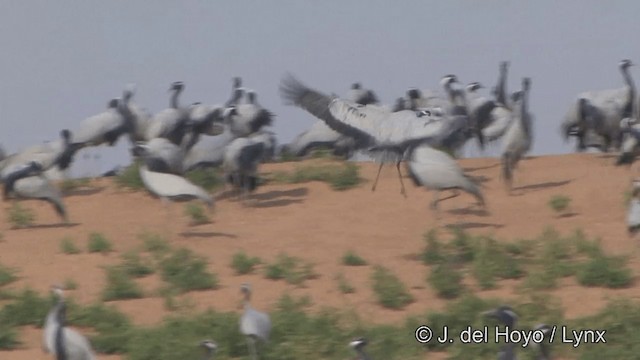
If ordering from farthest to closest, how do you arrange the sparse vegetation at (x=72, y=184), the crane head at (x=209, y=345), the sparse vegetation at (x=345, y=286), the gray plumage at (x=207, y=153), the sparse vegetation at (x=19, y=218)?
1. the sparse vegetation at (x=72, y=184)
2. the gray plumage at (x=207, y=153)
3. the sparse vegetation at (x=19, y=218)
4. the sparse vegetation at (x=345, y=286)
5. the crane head at (x=209, y=345)

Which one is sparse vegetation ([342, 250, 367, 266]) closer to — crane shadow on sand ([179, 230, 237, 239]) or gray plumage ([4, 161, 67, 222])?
crane shadow on sand ([179, 230, 237, 239])

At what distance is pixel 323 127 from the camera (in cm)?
2516

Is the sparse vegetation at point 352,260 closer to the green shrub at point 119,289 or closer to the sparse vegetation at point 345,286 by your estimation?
the sparse vegetation at point 345,286

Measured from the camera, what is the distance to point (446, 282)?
1652cm

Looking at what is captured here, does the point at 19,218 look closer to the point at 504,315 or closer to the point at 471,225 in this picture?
the point at 471,225

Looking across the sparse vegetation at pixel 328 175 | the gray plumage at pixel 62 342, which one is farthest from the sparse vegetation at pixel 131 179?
the gray plumage at pixel 62 342

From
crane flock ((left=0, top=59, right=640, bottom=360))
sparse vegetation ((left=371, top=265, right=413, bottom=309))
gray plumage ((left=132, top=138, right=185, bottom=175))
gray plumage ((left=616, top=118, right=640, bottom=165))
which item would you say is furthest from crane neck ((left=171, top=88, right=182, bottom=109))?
sparse vegetation ((left=371, top=265, right=413, bottom=309))

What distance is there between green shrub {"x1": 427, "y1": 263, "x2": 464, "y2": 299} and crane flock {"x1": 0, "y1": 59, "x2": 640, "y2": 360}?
1.73 metres

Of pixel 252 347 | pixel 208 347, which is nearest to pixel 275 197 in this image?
pixel 252 347

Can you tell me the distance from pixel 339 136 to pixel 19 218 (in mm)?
5788

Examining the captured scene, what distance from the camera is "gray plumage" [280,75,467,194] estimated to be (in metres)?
20.5

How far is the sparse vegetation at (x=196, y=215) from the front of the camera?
20.3m

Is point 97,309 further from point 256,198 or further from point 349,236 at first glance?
point 256,198

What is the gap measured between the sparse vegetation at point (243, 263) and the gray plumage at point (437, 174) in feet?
6.47
